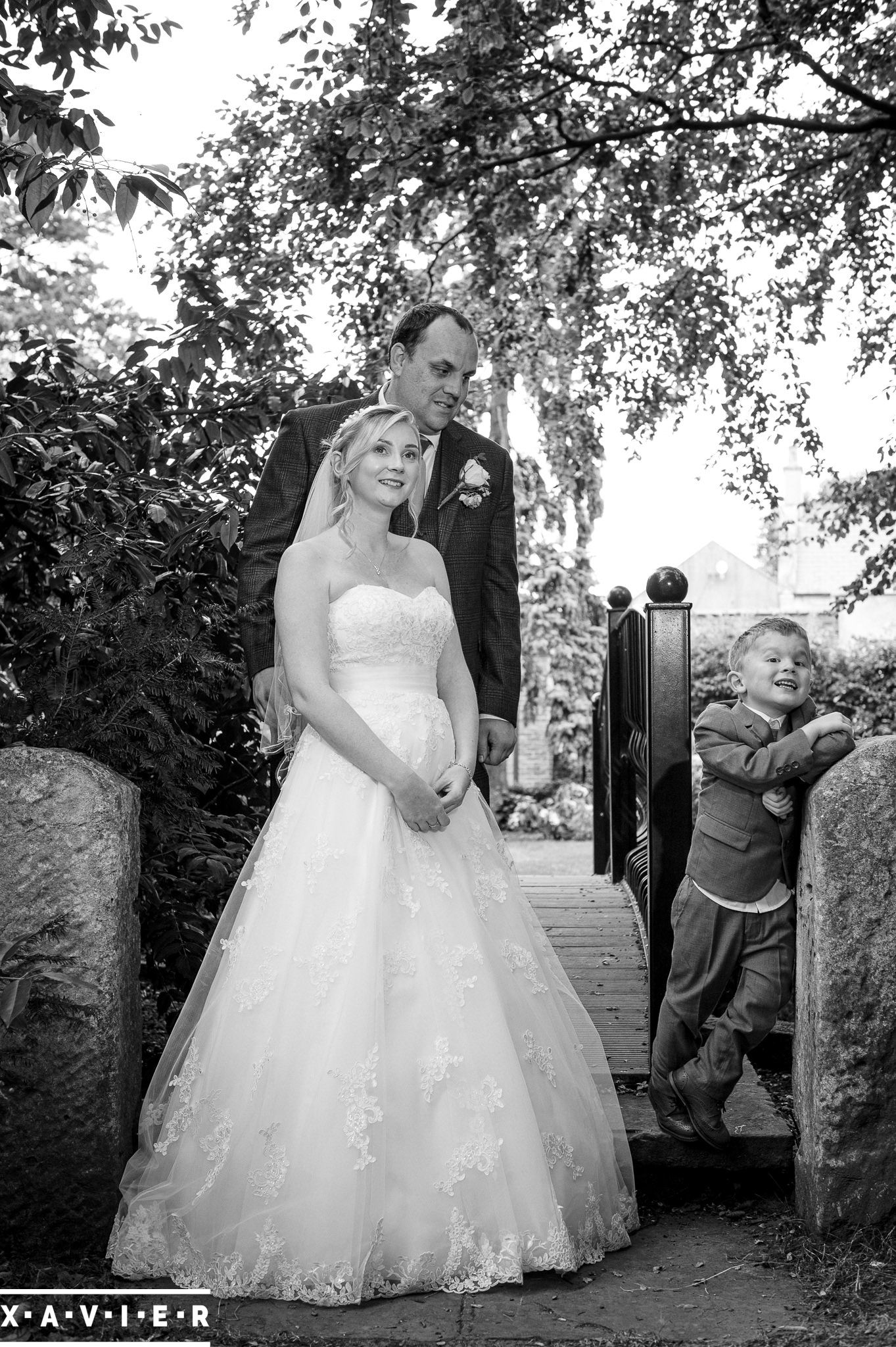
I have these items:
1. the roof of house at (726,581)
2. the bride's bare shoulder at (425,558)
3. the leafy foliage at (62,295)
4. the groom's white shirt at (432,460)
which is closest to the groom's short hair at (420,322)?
the groom's white shirt at (432,460)

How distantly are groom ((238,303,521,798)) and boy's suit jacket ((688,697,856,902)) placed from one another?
694 mm

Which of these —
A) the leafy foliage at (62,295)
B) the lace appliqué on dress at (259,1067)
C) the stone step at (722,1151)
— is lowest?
the stone step at (722,1151)

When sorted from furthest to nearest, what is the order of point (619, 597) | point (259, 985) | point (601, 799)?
point (601, 799)
point (619, 597)
point (259, 985)

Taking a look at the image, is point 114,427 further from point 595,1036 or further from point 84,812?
point 595,1036

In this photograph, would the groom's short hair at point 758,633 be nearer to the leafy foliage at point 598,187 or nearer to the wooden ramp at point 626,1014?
the wooden ramp at point 626,1014

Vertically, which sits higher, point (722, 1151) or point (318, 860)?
point (318, 860)

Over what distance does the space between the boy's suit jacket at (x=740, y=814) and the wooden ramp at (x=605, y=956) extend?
979 millimetres

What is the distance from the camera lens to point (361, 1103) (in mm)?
2811

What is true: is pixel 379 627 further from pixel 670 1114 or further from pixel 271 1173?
pixel 670 1114

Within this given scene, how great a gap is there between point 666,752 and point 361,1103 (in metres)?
1.53

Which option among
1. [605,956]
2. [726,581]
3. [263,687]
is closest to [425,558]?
[263,687]

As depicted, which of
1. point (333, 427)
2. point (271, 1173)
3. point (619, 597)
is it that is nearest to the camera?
point (271, 1173)

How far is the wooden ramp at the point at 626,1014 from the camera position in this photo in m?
3.43

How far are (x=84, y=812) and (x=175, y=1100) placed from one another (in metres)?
0.74
